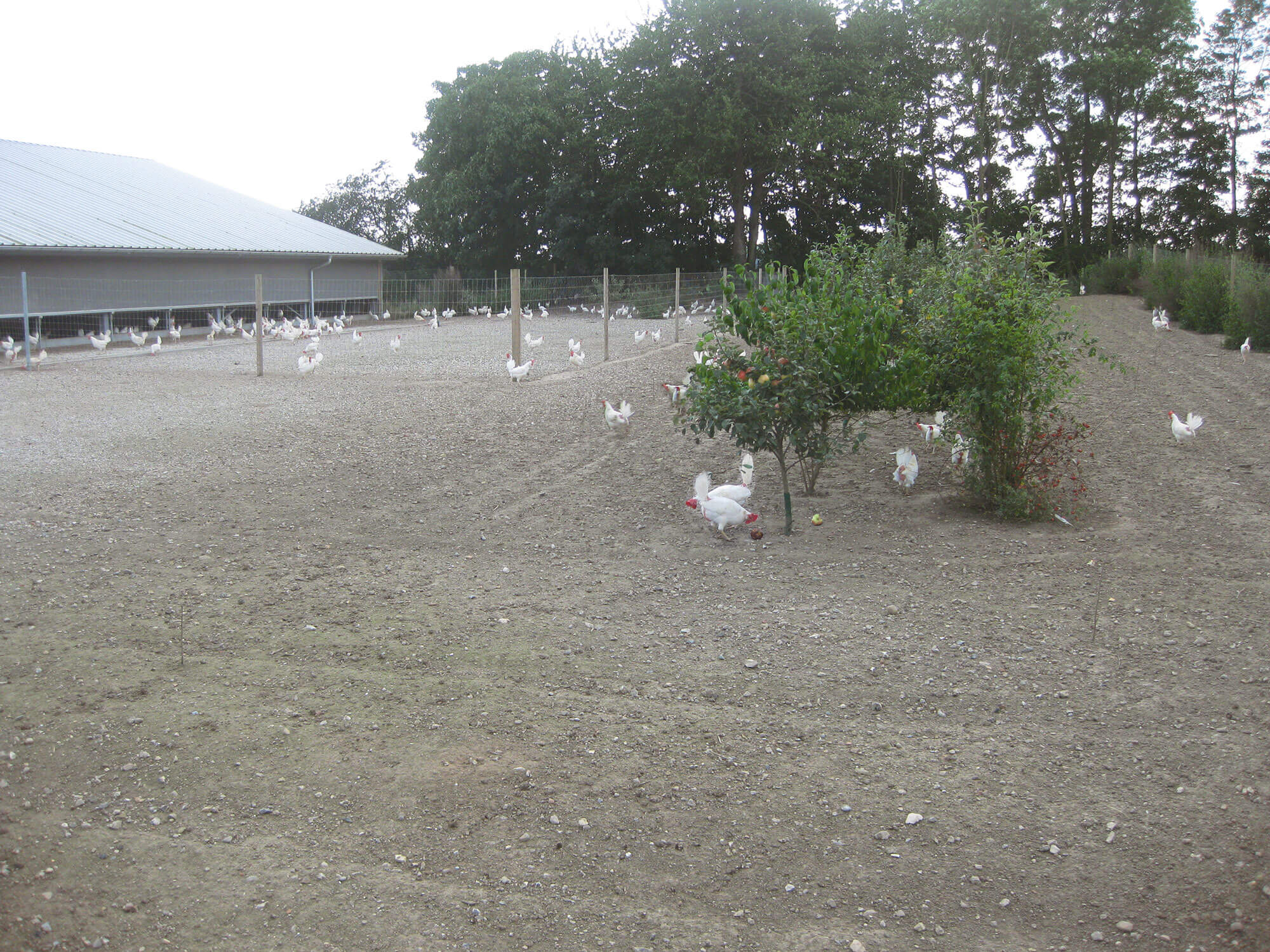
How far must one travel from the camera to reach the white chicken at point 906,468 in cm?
780

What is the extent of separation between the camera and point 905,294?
930 cm

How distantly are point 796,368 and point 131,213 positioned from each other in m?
23.0

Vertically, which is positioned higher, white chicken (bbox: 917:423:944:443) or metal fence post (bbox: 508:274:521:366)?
metal fence post (bbox: 508:274:521:366)

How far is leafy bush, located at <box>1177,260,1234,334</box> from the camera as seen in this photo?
67.1ft

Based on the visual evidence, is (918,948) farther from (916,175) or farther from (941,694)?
(916,175)

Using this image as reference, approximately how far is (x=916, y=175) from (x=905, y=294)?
33.7 metres

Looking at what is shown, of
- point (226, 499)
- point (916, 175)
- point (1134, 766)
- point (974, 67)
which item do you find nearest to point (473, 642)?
point (1134, 766)

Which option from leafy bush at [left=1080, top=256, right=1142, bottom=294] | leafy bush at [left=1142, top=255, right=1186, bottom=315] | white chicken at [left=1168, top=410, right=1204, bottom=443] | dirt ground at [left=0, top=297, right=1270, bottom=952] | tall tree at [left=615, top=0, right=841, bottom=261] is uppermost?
tall tree at [left=615, top=0, right=841, bottom=261]

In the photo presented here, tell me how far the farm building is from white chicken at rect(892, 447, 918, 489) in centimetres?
1798

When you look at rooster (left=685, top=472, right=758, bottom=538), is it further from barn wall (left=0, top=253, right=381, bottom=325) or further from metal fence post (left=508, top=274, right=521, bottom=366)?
barn wall (left=0, top=253, right=381, bottom=325)

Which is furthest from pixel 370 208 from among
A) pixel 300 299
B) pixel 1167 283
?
pixel 1167 283

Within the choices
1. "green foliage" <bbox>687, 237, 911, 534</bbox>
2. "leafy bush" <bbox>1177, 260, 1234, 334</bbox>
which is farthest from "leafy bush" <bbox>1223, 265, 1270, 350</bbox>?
"green foliage" <bbox>687, 237, 911, 534</bbox>

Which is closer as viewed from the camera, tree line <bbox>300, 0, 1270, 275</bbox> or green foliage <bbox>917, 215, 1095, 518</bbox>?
green foliage <bbox>917, 215, 1095, 518</bbox>

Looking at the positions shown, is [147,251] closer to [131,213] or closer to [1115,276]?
[131,213]
